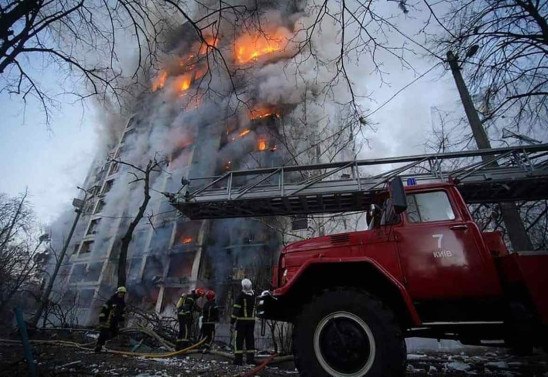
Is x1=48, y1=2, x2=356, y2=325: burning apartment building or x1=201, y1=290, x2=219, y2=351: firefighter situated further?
x1=48, y1=2, x2=356, y2=325: burning apartment building

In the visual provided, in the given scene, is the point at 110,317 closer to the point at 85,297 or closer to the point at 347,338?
the point at 347,338

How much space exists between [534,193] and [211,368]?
9.60 m

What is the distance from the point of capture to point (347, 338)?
367 cm

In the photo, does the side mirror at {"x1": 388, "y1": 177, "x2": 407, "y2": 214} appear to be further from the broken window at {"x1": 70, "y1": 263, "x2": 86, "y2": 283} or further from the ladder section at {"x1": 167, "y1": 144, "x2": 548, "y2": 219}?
the broken window at {"x1": 70, "y1": 263, "x2": 86, "y2": 283}

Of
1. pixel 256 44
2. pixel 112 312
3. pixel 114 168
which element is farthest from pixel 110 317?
pixel 114 168

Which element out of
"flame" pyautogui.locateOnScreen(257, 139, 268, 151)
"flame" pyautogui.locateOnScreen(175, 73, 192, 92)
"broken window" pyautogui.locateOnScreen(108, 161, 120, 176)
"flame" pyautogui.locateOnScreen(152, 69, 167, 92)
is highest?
"flame" pyautogui.locateOnScreen(152, 69, 167, 92)

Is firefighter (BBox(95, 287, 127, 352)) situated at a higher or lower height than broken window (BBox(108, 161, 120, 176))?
lower

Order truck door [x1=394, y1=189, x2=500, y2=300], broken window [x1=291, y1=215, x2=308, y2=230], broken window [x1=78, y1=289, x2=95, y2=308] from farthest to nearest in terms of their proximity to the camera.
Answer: broken window [x1=78, y1=289, x2=95, y2=308] < broken window [x1=291, y1=215, x2=308, y2=230] < truck door [x1=394, y1=189, x2=500, y2=300]

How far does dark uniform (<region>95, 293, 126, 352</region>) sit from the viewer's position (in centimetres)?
834

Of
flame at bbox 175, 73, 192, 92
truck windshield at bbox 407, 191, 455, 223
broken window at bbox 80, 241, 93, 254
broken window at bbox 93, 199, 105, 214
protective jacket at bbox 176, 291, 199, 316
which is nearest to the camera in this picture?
truck windshield at bbox 407, 191, 455, 223

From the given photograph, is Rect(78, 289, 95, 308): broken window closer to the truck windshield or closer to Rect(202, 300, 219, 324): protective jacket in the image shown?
Rect(202, 300, 219, 324): protective jacket

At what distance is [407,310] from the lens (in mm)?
3834

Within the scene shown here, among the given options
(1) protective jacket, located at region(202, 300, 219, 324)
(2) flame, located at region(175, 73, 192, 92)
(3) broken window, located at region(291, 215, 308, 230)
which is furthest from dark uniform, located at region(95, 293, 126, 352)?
(2) flame, located at region(175, 73, 192, 92)

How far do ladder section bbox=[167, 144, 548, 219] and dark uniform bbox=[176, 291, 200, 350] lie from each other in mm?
3094
